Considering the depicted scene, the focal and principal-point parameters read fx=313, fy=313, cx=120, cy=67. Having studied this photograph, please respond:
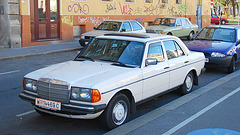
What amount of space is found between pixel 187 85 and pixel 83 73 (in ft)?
10.2

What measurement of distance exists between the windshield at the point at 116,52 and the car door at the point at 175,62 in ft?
2.98

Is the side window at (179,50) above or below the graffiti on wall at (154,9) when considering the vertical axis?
below

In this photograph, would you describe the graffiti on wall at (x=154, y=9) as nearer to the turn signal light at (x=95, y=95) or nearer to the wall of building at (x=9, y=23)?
the wall of building at (x=9, y=23)

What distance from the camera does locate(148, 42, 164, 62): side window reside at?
6.15 metres

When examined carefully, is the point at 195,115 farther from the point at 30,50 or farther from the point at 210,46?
the point at 30,50

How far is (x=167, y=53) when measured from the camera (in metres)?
6.64

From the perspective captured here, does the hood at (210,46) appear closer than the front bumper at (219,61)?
No

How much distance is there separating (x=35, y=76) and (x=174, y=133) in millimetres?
2482

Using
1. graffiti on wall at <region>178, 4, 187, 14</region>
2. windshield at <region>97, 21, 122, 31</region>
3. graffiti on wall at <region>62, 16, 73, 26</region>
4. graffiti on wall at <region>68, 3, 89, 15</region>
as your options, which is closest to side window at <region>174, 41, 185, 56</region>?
windshield at <region>97, 21, 122, 31</region>

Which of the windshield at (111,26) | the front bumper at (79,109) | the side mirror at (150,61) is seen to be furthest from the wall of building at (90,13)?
the front bumper at (79,109)

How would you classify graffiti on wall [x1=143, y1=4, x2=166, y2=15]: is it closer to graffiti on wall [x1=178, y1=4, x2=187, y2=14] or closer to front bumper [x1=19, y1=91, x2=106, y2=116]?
graffiti on wall [x1=178, y1=4, x2=187, y2=14]

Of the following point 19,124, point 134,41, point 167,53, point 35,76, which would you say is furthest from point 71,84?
point 167,53

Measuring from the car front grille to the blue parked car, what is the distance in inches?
252

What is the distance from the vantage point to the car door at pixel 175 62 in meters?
6.62
